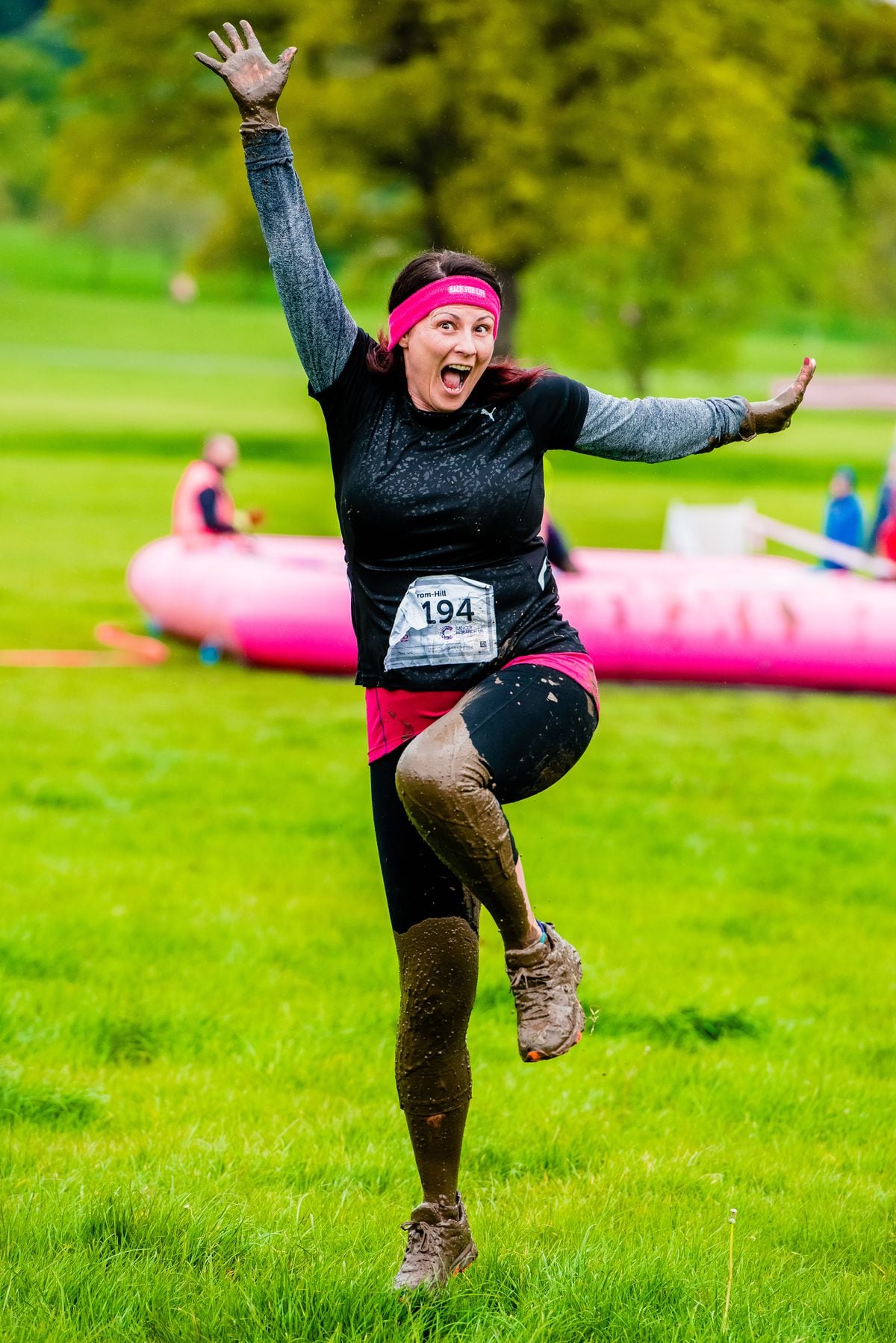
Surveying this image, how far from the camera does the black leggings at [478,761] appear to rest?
11.3ft

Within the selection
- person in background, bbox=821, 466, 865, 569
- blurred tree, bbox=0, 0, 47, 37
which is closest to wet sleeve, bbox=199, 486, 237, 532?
person in background, bbox=821, 466, 865, 569

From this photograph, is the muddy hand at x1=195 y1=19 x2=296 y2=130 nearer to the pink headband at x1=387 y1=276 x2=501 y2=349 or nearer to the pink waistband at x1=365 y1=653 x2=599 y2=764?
the pink headband at x1=387 y1=276 x2=501 y2=349

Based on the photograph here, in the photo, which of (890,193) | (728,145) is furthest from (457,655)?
(890,193)

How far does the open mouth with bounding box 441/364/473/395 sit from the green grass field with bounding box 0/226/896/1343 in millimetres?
1941

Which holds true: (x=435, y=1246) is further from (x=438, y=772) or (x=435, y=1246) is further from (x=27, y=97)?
(x=27, y=97)

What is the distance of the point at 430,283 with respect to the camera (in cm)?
366

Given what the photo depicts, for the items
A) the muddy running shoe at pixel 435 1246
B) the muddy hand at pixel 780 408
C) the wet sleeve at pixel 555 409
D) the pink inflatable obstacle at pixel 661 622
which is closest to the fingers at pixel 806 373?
the muddy hand at pixel 780 408

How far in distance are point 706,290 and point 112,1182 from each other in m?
44.3

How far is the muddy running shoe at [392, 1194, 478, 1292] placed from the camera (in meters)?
3.70

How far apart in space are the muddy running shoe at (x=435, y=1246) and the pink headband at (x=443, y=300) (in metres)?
1.95

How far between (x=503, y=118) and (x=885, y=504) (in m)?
13.3

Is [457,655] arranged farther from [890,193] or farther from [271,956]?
[890,193]

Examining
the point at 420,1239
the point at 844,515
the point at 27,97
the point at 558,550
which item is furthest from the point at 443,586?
the point at 27,97

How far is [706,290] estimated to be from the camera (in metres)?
46.3
